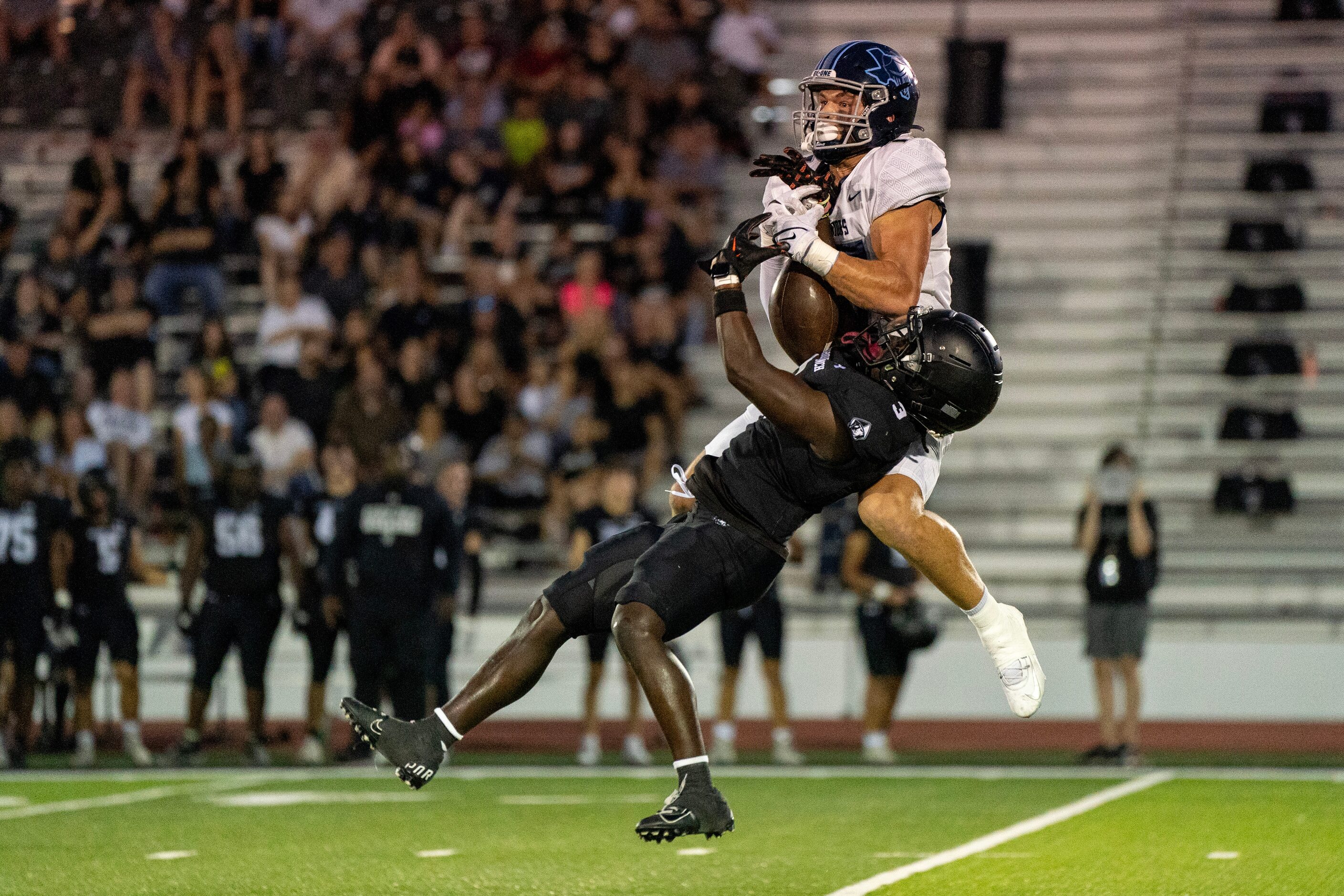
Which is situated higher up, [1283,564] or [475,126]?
[475,126]

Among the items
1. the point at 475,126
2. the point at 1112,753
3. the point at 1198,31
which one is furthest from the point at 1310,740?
the point at 475,126

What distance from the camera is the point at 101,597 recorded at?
11477 mm

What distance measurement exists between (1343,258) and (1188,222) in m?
1.28

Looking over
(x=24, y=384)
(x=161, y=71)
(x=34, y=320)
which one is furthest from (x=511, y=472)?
(x=161, y=71)

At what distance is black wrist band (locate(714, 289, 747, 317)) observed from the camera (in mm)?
5363

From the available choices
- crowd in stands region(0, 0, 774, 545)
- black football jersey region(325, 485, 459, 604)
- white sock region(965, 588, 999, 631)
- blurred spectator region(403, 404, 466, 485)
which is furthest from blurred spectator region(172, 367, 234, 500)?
white sock region(965, 588, 999, 631)

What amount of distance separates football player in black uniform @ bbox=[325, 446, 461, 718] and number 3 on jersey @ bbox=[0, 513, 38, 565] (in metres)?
1.77

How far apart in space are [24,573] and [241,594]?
125 cm

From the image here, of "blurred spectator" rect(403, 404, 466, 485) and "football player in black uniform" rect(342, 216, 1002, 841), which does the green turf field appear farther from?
"blurred spectator" rect(403, 404, 466, 485)

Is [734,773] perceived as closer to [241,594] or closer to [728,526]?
[241,594]

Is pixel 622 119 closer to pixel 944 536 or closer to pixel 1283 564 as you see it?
pixel 1283 564

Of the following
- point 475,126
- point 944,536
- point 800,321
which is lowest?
point 944,536

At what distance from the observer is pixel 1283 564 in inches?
573

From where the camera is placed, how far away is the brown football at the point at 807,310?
18.2ft
